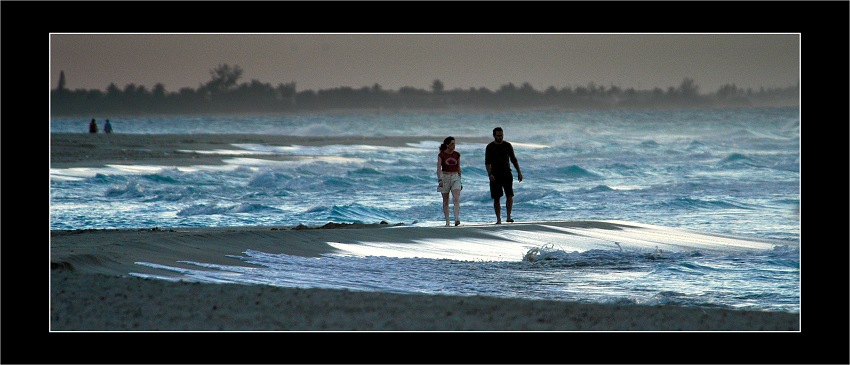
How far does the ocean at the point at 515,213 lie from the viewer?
26.9 ft

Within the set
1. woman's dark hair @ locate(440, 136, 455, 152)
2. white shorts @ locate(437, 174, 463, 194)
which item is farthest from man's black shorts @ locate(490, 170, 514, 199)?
woman's dark hair @ locate(440, 136, 455, 152)

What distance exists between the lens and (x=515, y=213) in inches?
663

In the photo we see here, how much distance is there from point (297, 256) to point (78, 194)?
34.9ft

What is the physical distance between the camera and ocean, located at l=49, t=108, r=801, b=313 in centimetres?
821

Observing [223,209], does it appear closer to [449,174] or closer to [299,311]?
[449,174]

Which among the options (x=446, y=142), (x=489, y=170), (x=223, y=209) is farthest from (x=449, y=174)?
(x=223, y=209)

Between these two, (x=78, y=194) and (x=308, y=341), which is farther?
(x=78, y=194)

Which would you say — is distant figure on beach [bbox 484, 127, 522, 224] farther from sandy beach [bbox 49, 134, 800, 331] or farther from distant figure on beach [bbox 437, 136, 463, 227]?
sandy beach [bbox 49, 134, 800, 331]

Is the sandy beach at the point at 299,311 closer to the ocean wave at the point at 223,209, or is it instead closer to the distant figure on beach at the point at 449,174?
the distant figure on beach at the point at 449,174

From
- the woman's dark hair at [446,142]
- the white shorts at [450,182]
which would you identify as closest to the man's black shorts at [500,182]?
the white shorts at [450,182]

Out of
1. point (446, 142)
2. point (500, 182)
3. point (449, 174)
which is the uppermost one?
point (446, 142)

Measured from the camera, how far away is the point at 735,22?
6.51 m
